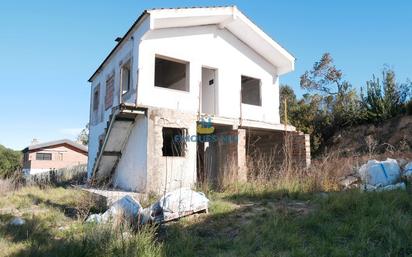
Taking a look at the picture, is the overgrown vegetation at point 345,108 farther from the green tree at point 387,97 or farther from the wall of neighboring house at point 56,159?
the wall of neighboring house at point 56,159

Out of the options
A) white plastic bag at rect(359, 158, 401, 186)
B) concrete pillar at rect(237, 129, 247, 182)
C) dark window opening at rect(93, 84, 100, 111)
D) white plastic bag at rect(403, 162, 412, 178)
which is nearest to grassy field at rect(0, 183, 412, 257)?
white plastic bag at rect(359, 158, 401, 186)

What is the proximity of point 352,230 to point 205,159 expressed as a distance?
28.7 ft

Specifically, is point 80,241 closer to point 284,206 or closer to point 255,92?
point 284,206

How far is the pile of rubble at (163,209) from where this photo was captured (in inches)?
253

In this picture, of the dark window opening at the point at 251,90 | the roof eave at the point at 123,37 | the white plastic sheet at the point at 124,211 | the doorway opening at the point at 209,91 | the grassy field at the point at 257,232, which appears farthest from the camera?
the dark window opening at the point at 251,90

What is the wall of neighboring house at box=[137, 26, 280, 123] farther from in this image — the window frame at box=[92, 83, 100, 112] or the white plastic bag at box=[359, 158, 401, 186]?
the window frame at box=[92, 83, 100, 112]

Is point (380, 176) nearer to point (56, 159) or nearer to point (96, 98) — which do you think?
point (96, 98)

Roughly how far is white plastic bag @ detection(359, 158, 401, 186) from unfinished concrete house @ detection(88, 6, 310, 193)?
3632mm

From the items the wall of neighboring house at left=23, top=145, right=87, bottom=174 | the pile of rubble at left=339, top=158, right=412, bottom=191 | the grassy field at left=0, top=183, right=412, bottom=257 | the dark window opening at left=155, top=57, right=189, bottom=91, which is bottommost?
the grassy field at left=0, top=183, right=412, bottom=257

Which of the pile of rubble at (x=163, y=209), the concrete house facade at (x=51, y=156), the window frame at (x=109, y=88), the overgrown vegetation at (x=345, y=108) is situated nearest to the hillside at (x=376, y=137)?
the overgrown vegetation at (x=345, y=108)

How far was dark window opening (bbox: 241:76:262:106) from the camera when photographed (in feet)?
49.6

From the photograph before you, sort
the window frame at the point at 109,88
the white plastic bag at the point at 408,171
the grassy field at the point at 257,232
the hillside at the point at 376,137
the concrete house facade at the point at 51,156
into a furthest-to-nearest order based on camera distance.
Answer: the concrete house facade at the point at 51,156 < the window frame at the point at 109,88 < the hillside at the point at 376,137 < the white plastic bag at the point at 408,171 < the grassy field at the point at 257,232

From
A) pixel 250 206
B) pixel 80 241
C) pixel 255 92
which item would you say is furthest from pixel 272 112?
pixel 80 241

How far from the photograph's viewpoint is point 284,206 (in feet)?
22.2
